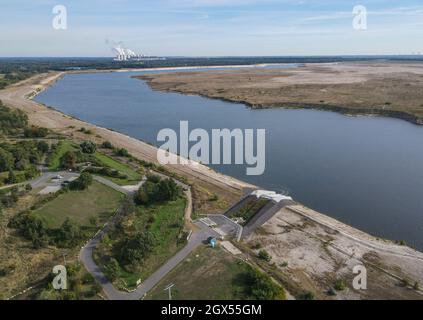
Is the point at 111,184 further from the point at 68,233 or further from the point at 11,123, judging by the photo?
the point at 11,123

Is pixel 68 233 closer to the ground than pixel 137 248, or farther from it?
farther from it

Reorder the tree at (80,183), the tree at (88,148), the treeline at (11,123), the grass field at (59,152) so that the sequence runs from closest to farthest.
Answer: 1. the tree at (80,183)
2. the grass field at (59,152)
3. the tree at (88,148)
4. the treeline at (11,123)

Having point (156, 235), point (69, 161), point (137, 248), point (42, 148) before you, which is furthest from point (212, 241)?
point (42, 148)

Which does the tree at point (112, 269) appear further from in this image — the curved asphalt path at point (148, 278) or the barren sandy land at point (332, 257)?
the barren sandy land at point (332, 257)

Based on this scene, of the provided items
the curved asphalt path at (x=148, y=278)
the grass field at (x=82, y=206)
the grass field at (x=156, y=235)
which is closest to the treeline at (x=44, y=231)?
the grass field at (x=82, y=206)

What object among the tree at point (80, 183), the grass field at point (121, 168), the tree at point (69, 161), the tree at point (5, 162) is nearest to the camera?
the tree at point (80, 183)

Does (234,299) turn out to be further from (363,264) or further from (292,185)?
(292,185)
